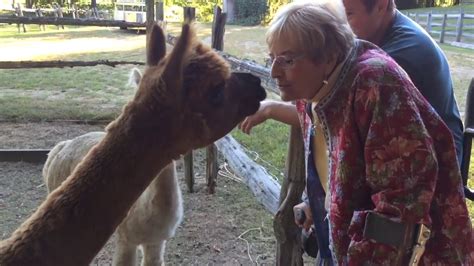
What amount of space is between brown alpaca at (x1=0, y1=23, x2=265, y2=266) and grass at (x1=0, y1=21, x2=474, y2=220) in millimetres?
741

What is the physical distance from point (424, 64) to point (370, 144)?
0.57 metres

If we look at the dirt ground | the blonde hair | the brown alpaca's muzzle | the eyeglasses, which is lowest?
the dirt ground

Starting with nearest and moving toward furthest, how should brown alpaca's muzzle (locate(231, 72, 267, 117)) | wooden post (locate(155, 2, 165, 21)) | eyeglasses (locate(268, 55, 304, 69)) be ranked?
1. eyeglasses (locate(268, 55, 304, 69))
2. brown alpaca's muzzle (locate(231, 72, 267, 117))
3. wooden post (locate(155, 2, 165, 21))

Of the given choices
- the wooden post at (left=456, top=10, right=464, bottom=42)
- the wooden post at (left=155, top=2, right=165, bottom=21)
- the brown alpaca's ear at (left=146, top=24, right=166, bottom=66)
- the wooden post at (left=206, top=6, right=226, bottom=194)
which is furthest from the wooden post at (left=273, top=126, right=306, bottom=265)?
the wooden post at (left=456, top=10, right=464, bottom=42)

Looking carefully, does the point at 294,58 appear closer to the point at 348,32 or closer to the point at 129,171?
the point at 348,32

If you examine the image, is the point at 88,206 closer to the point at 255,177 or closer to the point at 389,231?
the point at 389,231

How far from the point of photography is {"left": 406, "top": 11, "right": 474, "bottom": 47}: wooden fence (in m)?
17.0

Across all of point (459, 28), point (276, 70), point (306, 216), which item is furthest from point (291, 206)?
point (459, 28)

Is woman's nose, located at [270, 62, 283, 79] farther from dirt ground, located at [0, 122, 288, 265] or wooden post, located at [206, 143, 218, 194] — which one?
wooden post, located at [206, 143, 218, 194]

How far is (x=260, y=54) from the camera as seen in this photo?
12.9 m

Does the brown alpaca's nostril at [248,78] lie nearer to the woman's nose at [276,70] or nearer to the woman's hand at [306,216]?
the woman's nose at [276,70]

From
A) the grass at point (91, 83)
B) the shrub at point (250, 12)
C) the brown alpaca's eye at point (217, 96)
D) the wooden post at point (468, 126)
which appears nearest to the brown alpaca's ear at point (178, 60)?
the brown alpaca's eye at point (217, 96)

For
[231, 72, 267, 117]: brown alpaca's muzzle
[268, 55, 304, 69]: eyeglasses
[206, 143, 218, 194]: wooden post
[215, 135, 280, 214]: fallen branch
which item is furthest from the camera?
[206, 143, 218, 194]: wooden post

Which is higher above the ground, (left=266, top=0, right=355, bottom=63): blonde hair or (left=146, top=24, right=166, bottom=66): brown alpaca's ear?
(left=266, top=0, right=355, bottom=63): blonde hair
